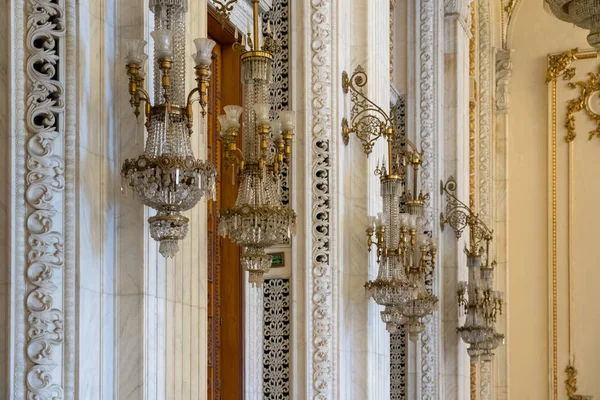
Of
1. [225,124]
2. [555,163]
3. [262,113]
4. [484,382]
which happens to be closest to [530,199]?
[555,163]

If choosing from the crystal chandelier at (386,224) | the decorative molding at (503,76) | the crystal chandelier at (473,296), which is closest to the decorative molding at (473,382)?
A: the crystal chandelier at (473,296)

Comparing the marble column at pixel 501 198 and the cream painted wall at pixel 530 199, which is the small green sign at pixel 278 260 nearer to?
the marble column at pixel 501 198

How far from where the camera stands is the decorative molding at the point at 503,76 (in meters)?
15.2

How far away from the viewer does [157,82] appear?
451 centimetres

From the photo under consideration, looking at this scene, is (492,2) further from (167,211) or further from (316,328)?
(167,211)

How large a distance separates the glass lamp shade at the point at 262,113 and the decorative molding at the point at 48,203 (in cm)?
124

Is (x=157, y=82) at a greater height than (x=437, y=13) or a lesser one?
lesser

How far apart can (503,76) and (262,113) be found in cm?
1028

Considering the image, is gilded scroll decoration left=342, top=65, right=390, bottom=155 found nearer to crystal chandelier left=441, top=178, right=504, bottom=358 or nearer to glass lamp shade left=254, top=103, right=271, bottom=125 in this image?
glass lamp shade left=254, top=103, right=271, bottom=125

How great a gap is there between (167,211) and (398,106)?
23.6 feet

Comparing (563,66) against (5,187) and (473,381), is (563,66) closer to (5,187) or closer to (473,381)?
(473,381)

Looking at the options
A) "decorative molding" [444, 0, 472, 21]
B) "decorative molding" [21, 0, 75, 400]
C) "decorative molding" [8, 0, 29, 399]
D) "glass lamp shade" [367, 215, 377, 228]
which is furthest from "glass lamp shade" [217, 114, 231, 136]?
"decorative molding" [444, 0, 472, 21]

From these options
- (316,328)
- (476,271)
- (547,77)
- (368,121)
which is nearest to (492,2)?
(547,77)

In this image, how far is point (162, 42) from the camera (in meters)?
4.39
